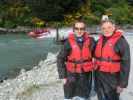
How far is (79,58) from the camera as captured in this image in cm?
677

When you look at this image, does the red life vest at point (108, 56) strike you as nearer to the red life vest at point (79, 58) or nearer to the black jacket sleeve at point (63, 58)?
the red life vest at point (79, 58)

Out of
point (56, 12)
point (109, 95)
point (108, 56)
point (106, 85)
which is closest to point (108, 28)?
point (108, 56)

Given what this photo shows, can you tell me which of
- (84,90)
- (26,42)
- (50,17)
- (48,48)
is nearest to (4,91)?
(84,90)

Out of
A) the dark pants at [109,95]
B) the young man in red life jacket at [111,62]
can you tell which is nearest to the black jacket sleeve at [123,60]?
the young man in red life jacket at [111,62]

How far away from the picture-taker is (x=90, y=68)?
6.83 metres

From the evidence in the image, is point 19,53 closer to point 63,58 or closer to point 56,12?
point 56,12

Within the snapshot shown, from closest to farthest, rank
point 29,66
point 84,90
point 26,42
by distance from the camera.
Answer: point 84,90 < point 29,66 < point 26,42

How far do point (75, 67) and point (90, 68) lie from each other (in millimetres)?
204

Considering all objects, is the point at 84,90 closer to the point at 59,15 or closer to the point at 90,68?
the point at 90,68

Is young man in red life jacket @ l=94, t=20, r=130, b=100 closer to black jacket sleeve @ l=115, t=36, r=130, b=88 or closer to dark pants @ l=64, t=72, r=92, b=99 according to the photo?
black jacket sleeve @ l=115, t=36, r=130, b=88

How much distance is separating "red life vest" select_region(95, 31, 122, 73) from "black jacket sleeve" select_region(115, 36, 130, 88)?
65mm

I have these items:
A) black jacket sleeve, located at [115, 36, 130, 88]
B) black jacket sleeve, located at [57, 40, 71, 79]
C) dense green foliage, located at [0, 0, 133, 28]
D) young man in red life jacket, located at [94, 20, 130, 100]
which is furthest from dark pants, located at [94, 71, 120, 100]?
dense green foliage, located at [0, 0, 133, 28]

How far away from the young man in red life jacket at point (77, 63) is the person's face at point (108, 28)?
0.33 metres

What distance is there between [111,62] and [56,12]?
4357 centimetres
